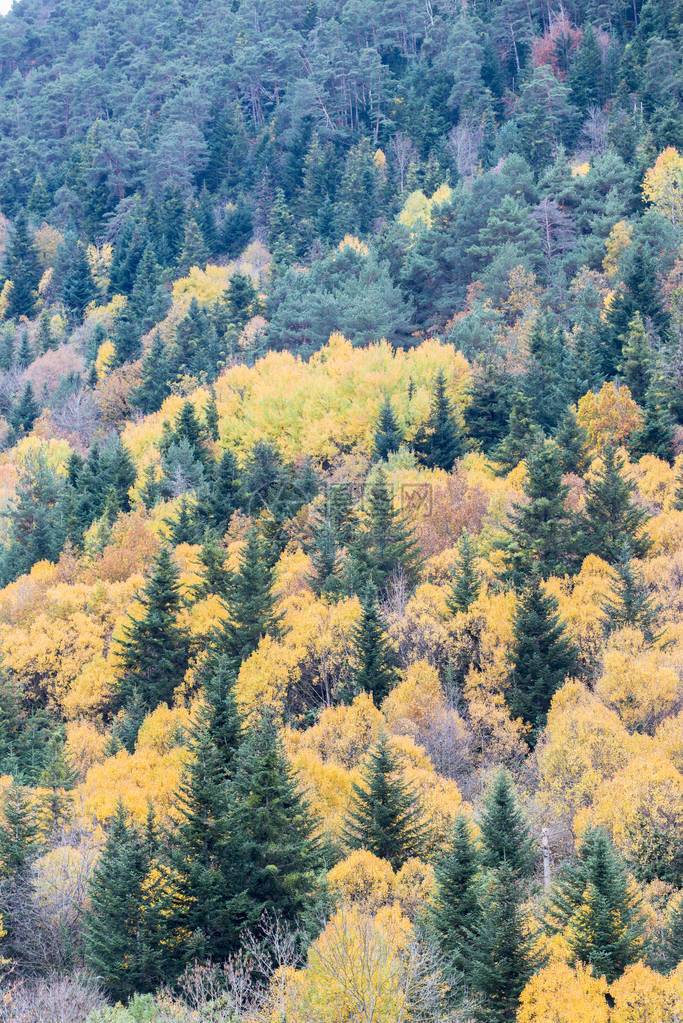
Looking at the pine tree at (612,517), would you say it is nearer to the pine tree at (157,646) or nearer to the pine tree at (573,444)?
the pine tree at (573,444)

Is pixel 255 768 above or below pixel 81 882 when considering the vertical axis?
above

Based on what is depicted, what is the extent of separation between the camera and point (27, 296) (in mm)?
103375

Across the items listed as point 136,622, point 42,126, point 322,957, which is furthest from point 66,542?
point 42,126

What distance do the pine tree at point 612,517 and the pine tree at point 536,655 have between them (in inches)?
221

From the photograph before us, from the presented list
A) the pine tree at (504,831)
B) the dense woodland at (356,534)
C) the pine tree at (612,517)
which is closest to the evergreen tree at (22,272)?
the dense woodland at (356,534)

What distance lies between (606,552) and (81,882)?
26.1 meters

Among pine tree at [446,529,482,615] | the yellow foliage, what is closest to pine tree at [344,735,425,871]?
the yellow foliage

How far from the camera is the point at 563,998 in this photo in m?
21.0

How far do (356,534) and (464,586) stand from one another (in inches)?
296

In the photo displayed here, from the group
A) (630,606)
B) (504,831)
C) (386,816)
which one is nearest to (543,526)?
(630,606)

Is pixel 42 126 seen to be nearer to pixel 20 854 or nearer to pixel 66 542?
pixel 66 542

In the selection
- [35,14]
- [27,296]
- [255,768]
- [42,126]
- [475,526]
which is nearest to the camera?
[255,768]

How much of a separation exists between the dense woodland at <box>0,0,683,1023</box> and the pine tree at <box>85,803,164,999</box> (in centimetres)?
11

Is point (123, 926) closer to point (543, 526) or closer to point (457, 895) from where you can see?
point (457, 895)
